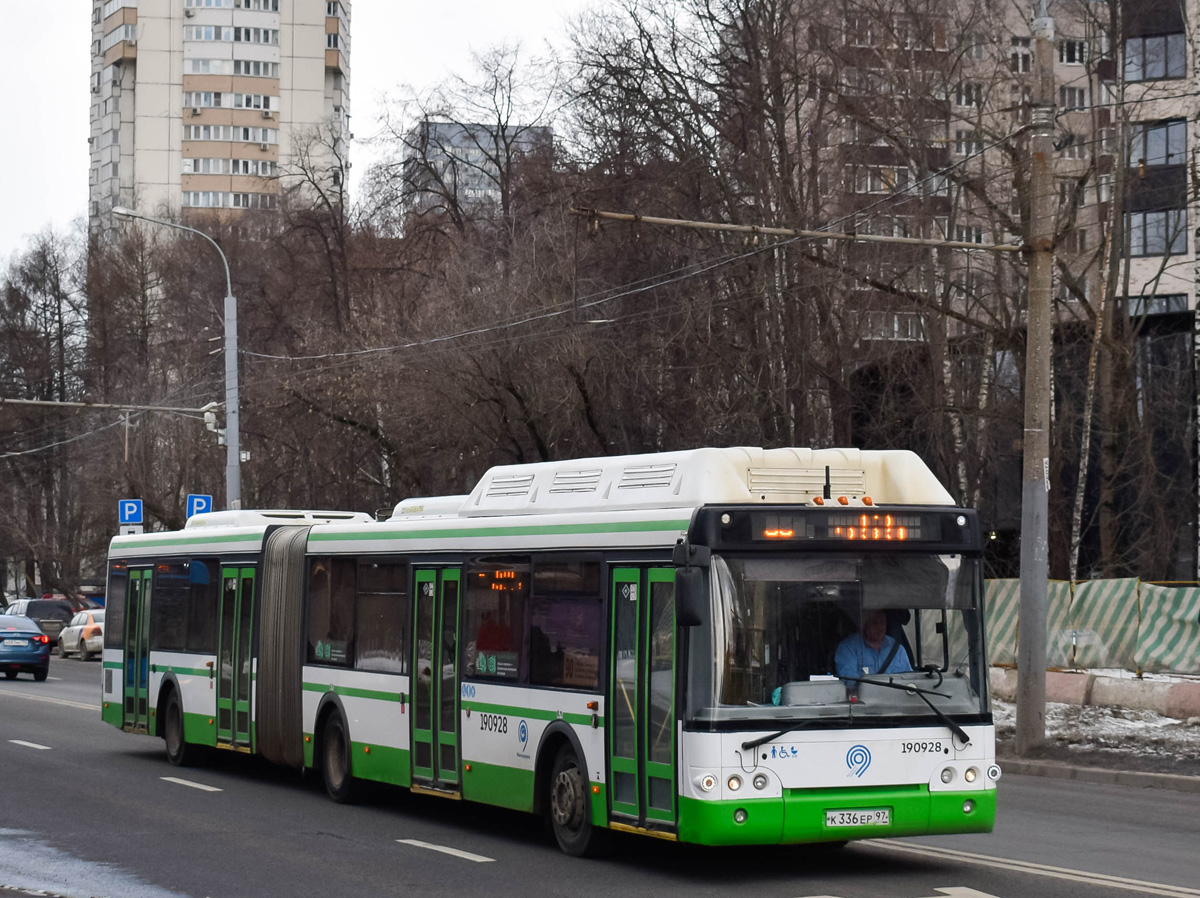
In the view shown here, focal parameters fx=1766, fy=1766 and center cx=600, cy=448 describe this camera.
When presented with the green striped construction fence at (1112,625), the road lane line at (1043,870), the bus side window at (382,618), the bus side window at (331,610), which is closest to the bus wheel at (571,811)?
the road lane line at (1043,870)

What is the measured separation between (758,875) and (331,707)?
226 inches

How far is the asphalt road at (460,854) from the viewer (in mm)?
10227

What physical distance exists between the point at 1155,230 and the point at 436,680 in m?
37.3

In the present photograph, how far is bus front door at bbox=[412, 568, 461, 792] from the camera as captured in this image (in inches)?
523

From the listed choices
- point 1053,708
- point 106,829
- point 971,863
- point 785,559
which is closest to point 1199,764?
point 1053,708

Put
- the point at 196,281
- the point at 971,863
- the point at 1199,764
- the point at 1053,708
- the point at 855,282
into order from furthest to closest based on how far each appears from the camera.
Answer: the point at 196,281 < the point at 855,282 < the point at 1053,708 < the point at 1199,764 < the point at 971,863

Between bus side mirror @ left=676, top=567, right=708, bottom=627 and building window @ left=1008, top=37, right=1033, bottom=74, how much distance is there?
26318 millimetres

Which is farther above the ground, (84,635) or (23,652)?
(23,652)

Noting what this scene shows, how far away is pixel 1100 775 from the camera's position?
18094 mm

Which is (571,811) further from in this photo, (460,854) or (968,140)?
(968,140)

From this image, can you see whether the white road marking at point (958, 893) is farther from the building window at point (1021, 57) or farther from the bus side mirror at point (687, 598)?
the building window at point (1021, 57)

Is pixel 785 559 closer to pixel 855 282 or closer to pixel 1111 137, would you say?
pixel 855 282

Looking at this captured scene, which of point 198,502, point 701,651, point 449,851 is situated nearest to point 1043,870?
point 701,651

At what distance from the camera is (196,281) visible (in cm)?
6769
